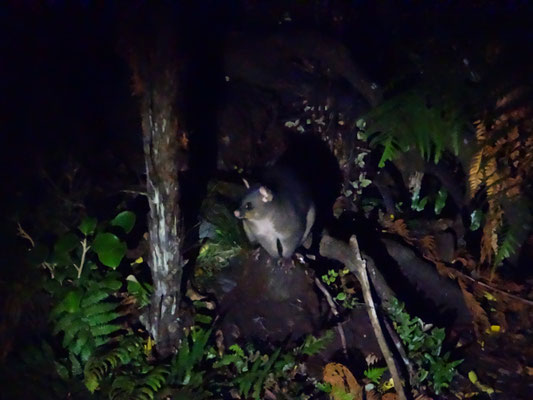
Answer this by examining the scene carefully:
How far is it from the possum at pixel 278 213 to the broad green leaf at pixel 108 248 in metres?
0.95

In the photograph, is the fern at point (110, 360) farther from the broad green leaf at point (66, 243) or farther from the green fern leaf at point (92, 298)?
the broad green leaf at point (66, 243)

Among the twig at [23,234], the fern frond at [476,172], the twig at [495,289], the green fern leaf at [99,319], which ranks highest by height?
the fern frond at [476,172]

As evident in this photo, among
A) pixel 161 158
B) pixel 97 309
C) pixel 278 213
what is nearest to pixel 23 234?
pixel 97 309

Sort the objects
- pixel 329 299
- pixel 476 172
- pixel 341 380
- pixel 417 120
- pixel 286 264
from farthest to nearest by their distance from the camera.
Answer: pixel 286 264 → pixel 329 299 → pixel 341 380 → pixel 476 172 → pixel 417 120

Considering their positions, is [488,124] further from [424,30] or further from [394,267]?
[394,267]

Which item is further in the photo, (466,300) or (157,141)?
(466,300)

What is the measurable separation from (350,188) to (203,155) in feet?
5.19

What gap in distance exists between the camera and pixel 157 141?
3010 millimetres

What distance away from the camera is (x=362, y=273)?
3.81m

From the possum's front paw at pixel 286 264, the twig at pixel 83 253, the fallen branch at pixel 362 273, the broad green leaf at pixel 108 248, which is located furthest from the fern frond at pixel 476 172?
the twig at pixel 83 253

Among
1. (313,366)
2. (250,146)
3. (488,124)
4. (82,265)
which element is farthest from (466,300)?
(82,265)

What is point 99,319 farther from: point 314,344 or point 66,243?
point 314,344

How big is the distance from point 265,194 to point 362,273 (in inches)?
38.3

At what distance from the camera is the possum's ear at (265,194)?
152 inches
